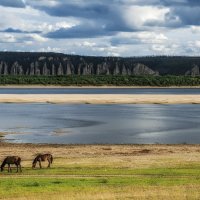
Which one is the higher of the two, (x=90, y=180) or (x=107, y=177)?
(x=90, y=180)

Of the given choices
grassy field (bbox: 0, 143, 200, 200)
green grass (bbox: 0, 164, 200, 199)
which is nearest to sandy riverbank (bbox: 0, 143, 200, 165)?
grassy field (bbox: 0, 143, 200, 200)

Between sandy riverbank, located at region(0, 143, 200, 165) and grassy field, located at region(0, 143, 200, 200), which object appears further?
sandy riverbank, located at region(0, 143, 200, 165)

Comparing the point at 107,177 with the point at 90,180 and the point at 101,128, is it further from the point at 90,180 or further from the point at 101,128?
the point at 101,128

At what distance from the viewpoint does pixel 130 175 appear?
2452 cm

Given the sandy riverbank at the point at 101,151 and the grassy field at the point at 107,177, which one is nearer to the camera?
the grassy field at the point at 107,177

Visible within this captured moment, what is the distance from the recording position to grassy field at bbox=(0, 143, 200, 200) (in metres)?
19.2

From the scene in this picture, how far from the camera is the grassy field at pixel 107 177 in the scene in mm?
19220

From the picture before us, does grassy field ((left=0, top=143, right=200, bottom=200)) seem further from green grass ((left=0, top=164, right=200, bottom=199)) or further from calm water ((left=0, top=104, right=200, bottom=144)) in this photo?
calm water ((left=0, top=104, right=200, bottom=144))

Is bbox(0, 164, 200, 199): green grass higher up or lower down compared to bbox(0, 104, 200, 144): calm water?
higher up

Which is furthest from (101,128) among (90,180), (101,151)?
(90,180)

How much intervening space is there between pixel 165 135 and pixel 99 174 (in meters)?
25.9

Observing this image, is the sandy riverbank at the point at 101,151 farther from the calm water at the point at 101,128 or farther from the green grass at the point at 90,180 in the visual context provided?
the green grass at the point at 90,180

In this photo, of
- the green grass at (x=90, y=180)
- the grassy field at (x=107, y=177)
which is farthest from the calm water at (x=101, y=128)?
the green grass at (x=90, y=180)

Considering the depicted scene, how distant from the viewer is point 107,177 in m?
23.9
